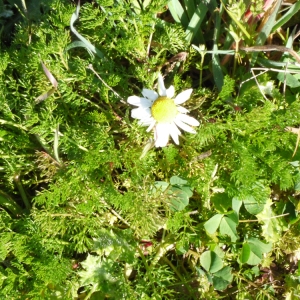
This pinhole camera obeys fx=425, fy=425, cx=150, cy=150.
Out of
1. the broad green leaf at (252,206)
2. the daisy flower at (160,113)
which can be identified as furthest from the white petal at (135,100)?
the broad green leaf at (252,206)

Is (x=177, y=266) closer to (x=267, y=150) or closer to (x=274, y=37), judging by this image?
(x=267, y=150)

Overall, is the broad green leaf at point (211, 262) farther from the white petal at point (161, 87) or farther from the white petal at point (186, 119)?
the white petal at point (161, 87)

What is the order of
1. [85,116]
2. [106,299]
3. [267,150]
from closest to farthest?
[267,150] < [85,116] < [106,299]

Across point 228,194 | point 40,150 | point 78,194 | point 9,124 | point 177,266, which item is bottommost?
point 177,266

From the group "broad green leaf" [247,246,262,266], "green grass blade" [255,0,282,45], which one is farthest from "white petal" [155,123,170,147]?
"broad green leaf" [247,246,262,266]

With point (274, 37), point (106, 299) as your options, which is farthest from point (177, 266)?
point (274, 37)

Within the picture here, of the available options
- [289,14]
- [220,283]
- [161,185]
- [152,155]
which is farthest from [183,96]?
[220,283]
